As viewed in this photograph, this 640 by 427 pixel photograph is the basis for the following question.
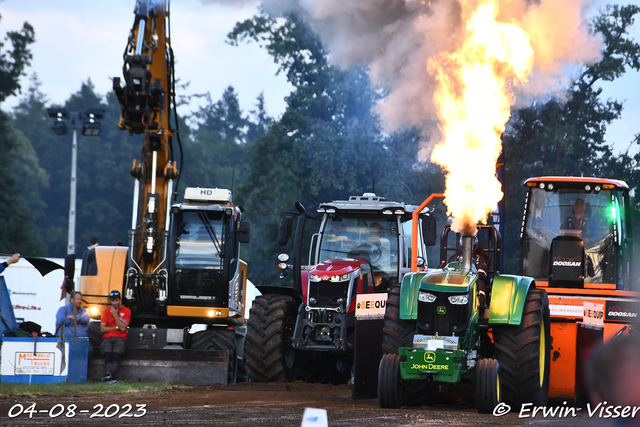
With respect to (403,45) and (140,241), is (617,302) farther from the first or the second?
(140,241)

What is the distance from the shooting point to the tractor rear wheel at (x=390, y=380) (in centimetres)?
979

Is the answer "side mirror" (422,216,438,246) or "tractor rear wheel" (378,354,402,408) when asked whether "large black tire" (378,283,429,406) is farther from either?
"side mirror" (422,216,438,246)

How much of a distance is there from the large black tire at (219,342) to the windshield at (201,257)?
82 centimetres

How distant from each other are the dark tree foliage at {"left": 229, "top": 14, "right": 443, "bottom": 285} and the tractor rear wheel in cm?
2576

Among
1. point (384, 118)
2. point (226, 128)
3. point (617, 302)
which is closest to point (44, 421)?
point (384, 118)

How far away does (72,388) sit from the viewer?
41.9ft

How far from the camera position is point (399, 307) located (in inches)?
413

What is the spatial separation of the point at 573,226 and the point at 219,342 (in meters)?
6.60

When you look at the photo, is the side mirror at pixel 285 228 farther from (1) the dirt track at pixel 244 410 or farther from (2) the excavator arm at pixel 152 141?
(2) the excavator arm at pixel 152 141

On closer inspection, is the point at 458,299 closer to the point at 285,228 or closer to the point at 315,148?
the point at 285,228

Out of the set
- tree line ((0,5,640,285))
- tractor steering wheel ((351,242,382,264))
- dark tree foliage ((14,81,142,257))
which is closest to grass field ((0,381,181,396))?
tractor steering wheel ((351,242,382,264))

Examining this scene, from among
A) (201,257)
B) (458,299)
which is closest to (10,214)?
(201,257)

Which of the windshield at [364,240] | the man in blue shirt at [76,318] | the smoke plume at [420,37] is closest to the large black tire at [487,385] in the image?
the smoke plume at [420,37]

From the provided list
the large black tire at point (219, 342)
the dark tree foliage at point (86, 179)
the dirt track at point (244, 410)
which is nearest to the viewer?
the dirt track at point (244, 410)
